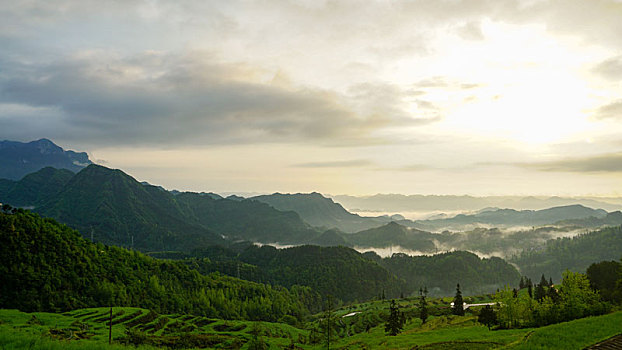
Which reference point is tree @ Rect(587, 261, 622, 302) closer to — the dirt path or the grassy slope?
the grassy slope

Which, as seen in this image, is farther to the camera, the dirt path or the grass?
the grass

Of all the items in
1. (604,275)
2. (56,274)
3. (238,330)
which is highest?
(56,274)

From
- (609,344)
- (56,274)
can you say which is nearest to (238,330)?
(56,274)

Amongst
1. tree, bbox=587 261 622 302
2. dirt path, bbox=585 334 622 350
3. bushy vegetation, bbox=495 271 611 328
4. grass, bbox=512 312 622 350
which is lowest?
tree, bbox=587 261 622 302

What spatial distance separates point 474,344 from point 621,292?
193 feet

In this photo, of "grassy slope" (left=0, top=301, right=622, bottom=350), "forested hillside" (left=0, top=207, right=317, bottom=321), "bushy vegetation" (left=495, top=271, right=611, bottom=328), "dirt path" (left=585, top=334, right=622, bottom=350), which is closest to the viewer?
"grassy slope" (left=0, top=301, right=622, bottom=350)

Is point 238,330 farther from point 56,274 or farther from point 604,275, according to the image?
point 604,275

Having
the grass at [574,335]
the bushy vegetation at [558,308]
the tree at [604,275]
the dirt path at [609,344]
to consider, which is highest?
the dirt path at [609,344]

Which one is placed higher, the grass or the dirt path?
the dirt path

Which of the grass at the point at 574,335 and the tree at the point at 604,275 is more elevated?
the grass at the point at 574,335

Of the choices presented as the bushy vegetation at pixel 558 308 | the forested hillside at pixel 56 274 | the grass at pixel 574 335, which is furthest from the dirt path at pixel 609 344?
the forested hillside at pixel 56 274

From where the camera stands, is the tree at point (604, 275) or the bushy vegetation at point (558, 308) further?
the tree at point (604, 275)

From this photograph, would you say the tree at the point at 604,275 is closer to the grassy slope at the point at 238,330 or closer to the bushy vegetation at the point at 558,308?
the grassy slope at the point at 238,330

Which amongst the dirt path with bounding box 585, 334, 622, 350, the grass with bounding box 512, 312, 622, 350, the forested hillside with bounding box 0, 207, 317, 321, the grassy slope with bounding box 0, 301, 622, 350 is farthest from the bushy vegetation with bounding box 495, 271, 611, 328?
the forested hillside with bounding box 0, 207, 317, 321
